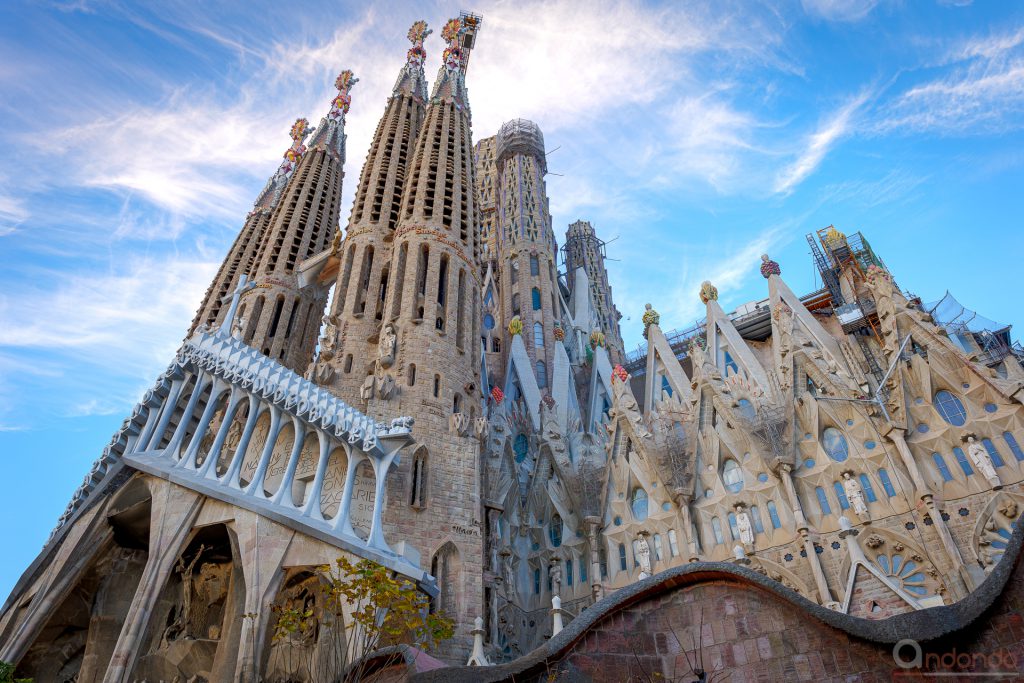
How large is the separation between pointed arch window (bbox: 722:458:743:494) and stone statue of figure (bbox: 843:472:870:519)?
280 centimetres

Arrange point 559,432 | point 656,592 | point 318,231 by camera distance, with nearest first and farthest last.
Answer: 1. point 656,592
2. point 559,432
3. point 318,231

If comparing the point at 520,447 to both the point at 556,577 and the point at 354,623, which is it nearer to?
the point at 556,577

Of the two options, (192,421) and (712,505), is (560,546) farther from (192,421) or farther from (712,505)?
(192,421)

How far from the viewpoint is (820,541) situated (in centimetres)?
1717

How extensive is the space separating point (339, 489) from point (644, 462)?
9.89 meters

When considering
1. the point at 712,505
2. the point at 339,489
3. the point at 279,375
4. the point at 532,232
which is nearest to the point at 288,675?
the point at 339,489

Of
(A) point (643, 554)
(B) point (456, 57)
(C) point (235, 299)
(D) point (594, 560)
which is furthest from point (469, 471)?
(B) point (456, 57)

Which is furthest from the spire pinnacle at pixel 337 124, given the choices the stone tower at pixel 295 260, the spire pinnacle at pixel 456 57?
the spire pinnacle at pixel 456 57

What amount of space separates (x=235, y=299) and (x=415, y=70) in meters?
18.0

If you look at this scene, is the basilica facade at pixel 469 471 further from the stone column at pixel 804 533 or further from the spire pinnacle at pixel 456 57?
Answer: the spire pinnacle at pixel 456 57

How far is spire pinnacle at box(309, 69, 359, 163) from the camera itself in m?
37.8

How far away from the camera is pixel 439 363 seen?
64.9 feet

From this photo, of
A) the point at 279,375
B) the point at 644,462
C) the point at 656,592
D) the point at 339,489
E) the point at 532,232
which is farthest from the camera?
the point at 532,232

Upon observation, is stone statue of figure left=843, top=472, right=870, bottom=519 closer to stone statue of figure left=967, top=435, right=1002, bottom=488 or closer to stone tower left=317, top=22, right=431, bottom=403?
stone statue of figure left=967, top=435, right=1002, bottom=488
